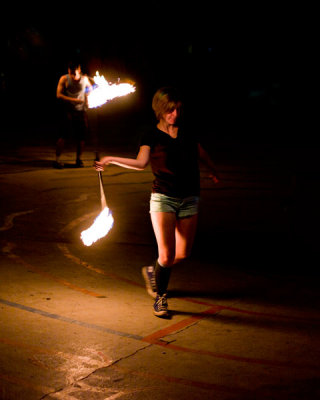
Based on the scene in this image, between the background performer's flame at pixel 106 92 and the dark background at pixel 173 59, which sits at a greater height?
the dark background at pixel 173 59

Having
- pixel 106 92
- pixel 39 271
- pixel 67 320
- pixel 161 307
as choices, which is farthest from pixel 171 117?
pixel 39 271

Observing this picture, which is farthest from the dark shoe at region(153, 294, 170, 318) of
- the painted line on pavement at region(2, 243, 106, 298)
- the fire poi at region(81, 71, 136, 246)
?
the fire poi at region(81, 71, 136, 246)

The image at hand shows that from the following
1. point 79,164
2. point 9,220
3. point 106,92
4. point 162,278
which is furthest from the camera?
point 79,164

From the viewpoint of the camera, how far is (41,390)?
4.37 m

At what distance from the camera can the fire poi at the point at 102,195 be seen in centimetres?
626

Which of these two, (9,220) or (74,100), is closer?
(9,220)

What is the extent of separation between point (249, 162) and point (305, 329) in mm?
12470

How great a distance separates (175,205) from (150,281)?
119 centimetres

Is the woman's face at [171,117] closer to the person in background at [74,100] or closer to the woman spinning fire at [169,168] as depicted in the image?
the woman spinning fire at [169,168]

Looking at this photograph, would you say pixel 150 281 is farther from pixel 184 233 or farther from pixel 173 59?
pixel 173 59

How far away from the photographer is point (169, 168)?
227 inches

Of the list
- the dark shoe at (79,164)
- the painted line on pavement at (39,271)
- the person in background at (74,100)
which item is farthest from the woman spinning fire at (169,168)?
the dark shoe at (79,164)

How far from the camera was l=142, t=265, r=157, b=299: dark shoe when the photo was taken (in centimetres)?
662

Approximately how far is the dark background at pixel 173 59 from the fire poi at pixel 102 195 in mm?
22041
